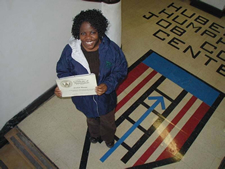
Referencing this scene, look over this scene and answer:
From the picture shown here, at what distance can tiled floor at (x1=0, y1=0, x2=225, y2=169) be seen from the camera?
7.41 feet

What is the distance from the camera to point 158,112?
263 centimetres

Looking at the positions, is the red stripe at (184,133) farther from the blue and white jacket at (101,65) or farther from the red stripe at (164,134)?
the blue and white jacket at (101,65)

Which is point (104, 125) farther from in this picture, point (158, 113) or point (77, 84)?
point (158, 113)

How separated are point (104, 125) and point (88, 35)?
0.93m

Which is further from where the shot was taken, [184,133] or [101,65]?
[184,133]

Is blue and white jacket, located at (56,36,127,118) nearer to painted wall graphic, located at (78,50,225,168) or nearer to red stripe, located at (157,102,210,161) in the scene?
painted wall graphic, located at (78,50,225,168)

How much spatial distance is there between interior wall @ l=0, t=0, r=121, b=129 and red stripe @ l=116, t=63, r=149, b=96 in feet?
3.04

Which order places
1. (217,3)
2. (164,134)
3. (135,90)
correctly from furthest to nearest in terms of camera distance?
(217,3)
(135,90)
(164,134)

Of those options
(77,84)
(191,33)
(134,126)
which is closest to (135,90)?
(134,126)

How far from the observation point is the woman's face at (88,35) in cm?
140

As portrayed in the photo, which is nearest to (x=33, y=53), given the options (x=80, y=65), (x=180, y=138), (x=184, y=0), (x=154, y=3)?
(x=80, y=65)

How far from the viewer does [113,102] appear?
177 cm

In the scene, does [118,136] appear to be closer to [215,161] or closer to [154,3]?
[215,161]

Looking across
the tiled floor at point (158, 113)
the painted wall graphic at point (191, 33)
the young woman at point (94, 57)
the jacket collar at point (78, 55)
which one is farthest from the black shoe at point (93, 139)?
the painted wall graphic at point (191, 33)
